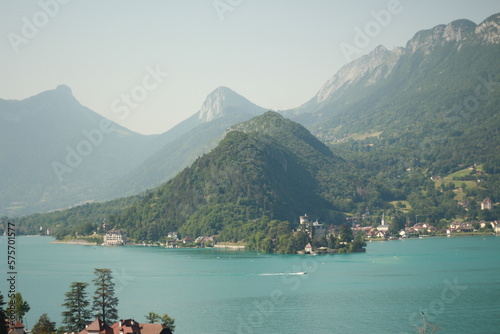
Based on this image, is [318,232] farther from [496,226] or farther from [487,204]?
[487,204]

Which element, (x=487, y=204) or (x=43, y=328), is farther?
(x=487, y=204)

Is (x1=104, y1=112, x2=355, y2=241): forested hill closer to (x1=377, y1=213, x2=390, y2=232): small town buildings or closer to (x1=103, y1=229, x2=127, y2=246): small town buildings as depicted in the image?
(x1=103, y1=229, x2=127, y2=246): small town buildings

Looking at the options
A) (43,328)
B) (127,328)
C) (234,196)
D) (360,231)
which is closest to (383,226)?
(360,231)

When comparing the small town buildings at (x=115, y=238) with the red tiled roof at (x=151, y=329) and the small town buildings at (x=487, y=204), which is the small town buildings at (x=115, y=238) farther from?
the red tiled roof at (x=151, y=329)

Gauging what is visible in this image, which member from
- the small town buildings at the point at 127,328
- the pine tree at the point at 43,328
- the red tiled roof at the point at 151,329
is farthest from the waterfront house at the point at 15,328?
the red tiled roof at the point at 151,329

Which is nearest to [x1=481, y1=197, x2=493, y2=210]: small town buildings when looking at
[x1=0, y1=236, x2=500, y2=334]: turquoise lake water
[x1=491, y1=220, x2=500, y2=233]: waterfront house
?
[x1=491, y1=220, x2=500, y2=233]: waterfront house
